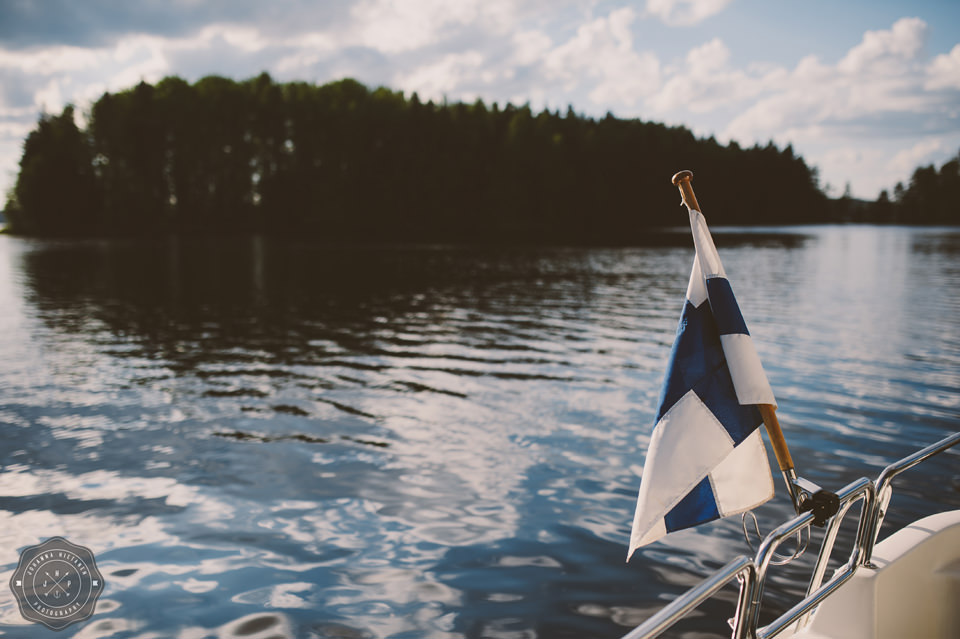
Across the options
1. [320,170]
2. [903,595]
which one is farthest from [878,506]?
[320,170]

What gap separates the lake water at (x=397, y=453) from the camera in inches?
231

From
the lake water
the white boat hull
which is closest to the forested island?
the lake water

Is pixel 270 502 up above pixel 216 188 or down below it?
below

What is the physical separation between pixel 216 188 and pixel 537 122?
54.6 m

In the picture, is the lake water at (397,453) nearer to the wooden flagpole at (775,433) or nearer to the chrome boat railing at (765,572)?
the chrome boat railing at (765,572)

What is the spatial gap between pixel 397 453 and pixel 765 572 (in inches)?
275

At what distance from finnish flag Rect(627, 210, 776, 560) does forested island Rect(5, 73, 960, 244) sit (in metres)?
69.7

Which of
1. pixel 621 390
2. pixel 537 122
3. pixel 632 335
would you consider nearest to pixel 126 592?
pixel 621 390

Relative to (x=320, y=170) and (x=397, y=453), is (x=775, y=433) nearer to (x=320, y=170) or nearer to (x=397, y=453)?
(x=397, y=453)

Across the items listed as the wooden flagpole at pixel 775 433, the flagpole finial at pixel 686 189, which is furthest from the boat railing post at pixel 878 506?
the flagpole finial at pixel 686 189

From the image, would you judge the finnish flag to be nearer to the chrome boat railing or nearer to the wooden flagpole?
the wooden flagpole

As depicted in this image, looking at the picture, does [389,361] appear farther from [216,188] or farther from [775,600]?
[216,188]

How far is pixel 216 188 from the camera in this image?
93.9 m

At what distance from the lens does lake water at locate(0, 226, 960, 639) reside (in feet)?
19.2
